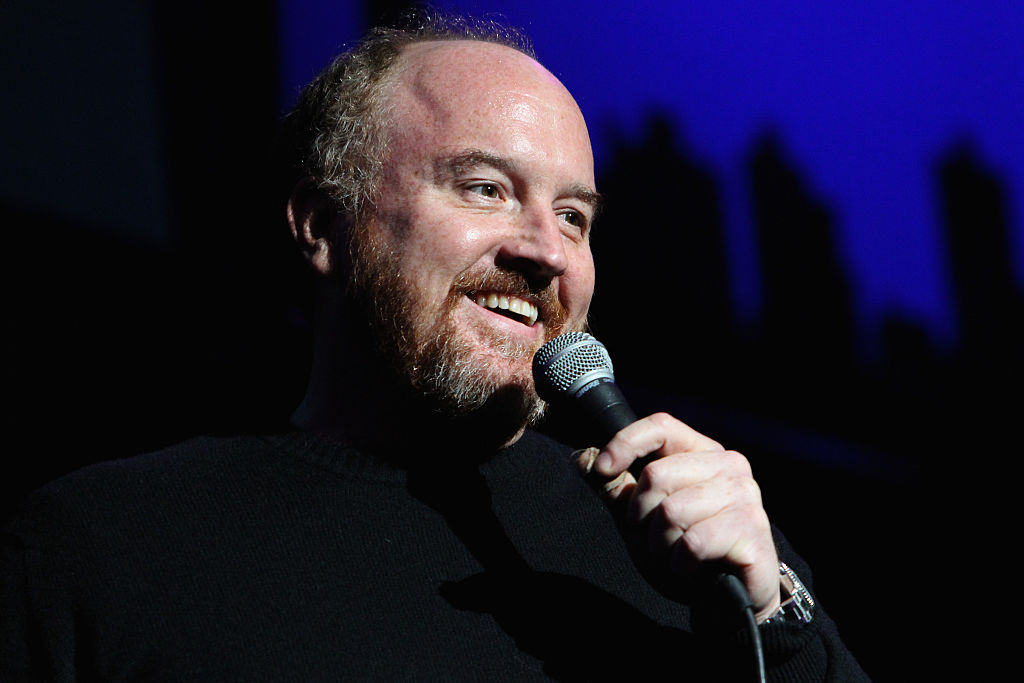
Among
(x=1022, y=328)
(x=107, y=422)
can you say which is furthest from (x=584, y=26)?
(x=107, y=422)

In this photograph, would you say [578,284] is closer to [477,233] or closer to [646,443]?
[477,233]

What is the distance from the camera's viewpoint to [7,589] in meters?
1.14

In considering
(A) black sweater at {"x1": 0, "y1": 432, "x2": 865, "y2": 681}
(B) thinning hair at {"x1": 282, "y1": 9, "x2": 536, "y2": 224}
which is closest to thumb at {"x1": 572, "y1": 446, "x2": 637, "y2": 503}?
(A) black sweater at {"x1": 0, "y1": 432, "x2": 865, "y2": 681}

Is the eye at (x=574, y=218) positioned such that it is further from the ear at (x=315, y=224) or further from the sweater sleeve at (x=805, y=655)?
the sweater sleeve at (x=805, y=655)

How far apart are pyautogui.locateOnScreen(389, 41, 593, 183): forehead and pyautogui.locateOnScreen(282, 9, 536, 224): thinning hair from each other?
→ 5 centimetres

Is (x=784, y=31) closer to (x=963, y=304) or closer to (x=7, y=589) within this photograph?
(x=963, y=304)

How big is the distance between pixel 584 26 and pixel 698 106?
0.38 meters

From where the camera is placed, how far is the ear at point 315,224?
1.55 metres

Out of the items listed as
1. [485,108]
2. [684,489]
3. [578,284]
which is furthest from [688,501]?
[485,108]

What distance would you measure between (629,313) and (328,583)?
1298 mm

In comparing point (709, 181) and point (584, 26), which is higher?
point (584, 26)

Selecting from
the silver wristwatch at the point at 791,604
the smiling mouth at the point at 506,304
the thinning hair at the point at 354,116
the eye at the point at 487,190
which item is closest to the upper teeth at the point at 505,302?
the smiling mouth at the point at 506,304

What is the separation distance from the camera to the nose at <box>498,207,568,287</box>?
1345 mm

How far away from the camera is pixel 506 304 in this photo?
1.37 m
